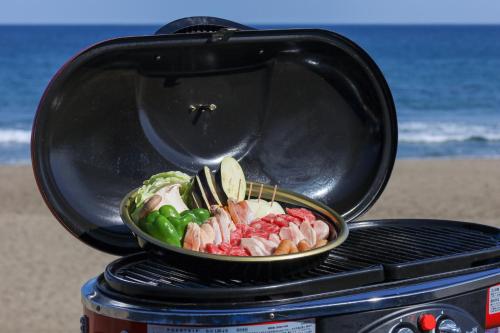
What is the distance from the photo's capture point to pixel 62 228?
9414 millimetres

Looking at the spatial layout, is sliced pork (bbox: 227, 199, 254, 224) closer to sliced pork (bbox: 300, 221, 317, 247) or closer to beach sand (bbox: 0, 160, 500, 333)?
sliced pork (bbox: 300, 221, 317, 247)

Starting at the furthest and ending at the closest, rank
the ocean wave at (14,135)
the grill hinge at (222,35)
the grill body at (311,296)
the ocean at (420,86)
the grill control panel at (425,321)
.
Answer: the ocean wave at (14,135) → the ocean at (420,86) → the grill hinge at (222,35) → the grill control panel at (425,321) → the grill body at (311,296)

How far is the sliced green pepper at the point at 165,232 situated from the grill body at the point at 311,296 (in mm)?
122

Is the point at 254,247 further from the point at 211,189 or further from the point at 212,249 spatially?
the point at 211,189

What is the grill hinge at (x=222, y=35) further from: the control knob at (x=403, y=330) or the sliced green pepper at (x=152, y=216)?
the control knob at (x=403, y=330)

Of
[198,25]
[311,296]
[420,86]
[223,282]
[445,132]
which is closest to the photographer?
[311,296]

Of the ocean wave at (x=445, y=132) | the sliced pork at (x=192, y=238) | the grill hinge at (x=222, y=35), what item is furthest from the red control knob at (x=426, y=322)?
the ocean wave at (x=445, y=132)

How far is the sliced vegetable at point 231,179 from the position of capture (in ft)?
10.7

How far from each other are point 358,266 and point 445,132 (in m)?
18.2

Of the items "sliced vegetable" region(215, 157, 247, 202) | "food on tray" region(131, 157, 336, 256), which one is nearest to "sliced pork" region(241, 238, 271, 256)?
"food on tray" region(131, 157, 336, 256)

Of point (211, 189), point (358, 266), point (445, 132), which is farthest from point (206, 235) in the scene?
point (445, 132)

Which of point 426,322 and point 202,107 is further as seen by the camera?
point 202,107

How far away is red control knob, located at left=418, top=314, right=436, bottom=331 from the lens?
274 centimetres

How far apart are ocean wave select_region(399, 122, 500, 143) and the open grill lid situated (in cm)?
1570
